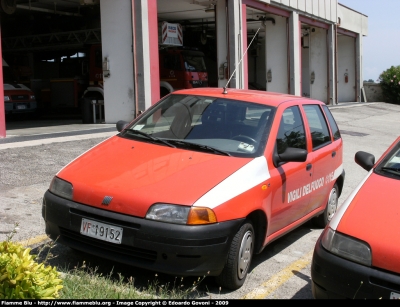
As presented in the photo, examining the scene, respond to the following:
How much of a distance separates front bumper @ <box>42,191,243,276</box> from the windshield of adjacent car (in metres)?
1.32

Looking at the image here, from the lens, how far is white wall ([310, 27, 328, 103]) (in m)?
27.2

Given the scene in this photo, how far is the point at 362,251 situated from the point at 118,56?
1169cm

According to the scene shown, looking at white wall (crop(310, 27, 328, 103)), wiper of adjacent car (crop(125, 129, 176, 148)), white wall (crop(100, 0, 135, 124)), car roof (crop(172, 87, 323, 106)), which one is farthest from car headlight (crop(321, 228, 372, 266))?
white wall (crop(310, 27, 328, 103))

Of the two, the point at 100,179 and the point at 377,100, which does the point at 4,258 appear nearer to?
the point at 100,179

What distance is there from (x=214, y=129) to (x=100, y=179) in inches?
52.2

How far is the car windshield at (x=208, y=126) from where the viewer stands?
195 inches

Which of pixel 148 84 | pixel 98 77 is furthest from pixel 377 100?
pixel 148 84

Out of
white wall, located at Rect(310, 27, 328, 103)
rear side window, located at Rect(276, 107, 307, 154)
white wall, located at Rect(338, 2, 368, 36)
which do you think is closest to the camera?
rear side window, located at Rect(276, 107, 307, 154)

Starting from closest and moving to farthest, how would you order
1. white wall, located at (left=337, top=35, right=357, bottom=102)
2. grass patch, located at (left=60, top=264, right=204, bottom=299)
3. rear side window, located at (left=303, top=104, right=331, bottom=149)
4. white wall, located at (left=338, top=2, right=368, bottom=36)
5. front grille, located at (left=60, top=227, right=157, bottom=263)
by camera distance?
grass patch, located at (left=60, top=264, right=204, bottom=299) → front grille, located at (left=60, top=227, right=157, bottom=263) → rear side window, located at (left=303, top=104, right=331, bottom=149) → white wall, located at (left=338, top=2, right=368, bottom=36) → white wall, located at (left=337, top=35, right=357, bottom=102)

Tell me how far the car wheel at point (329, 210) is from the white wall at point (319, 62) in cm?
2156

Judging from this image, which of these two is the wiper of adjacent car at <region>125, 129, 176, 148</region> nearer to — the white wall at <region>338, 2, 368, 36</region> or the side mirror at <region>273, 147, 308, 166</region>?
the side mirror at <region>273, 147, 308, 166</region>

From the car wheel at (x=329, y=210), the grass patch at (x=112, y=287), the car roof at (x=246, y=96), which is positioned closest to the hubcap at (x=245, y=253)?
the grass patch at (x=112, y=287)

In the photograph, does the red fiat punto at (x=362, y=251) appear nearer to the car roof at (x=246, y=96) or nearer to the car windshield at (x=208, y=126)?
the car windshield at (x=208, y=126)

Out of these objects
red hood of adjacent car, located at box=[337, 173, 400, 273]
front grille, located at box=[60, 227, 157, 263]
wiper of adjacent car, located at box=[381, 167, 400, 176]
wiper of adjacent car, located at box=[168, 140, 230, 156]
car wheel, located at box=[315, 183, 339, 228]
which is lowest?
car wheel, located at box=[315, 183, 339, 228]
